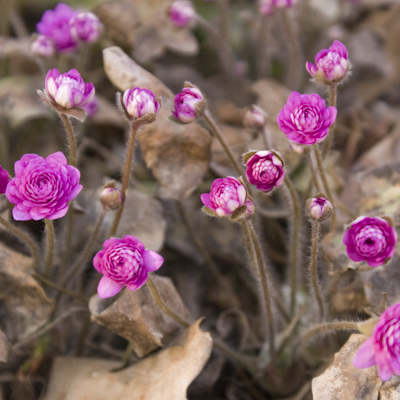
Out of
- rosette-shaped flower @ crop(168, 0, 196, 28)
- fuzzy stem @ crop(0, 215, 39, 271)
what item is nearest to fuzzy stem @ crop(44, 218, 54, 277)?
fuzzy stem @ crop(0, 215, 39, 271)

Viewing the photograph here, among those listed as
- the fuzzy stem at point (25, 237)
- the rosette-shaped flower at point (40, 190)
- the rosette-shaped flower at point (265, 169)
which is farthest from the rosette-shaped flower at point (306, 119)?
the fuzzy stem at point (25, 237)

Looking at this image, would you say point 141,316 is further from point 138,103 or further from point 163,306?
point 138,103

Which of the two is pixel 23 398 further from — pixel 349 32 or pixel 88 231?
pixel 349 32

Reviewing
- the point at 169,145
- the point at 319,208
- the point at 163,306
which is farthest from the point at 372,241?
the point at 169,145

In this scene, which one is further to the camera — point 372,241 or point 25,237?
point 25,237

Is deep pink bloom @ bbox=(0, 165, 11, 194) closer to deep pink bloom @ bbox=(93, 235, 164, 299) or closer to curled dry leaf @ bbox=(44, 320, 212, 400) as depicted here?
deep pink bloom @ bbox=(93, 235, 164, 299)

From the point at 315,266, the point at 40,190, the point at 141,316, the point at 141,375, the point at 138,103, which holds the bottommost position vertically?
the point at 141,375

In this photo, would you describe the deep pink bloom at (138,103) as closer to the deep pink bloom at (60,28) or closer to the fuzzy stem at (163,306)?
the fuzzy stem at (163,306)
